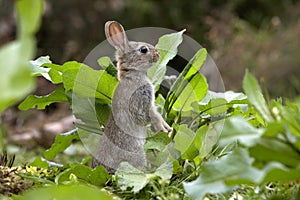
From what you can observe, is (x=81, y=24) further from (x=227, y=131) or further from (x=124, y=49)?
(x=227, y=131)

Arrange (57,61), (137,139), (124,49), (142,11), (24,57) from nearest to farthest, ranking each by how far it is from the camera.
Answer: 1. (24,57)
2. (137,139)
3. (124,49)
4. (57,61)
5. (142,11)

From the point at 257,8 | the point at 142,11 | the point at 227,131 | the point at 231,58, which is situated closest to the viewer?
the point at 227,131

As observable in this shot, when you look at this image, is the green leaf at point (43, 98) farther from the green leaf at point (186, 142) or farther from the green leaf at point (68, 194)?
the green leaf at point (68, 194)

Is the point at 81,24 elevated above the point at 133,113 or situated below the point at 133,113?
above

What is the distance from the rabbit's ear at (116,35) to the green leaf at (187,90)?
30 centimetres

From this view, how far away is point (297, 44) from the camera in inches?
248

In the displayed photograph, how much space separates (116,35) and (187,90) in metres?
0.36

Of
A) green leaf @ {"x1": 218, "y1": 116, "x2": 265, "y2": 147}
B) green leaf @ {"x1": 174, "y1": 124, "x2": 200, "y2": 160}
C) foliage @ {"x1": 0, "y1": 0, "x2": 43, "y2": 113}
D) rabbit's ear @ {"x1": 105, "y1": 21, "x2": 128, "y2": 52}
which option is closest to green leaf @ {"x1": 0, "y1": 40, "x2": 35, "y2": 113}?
foliage @ {"x1": 0, "y1": 0, "x2": 43, "y2": 113}

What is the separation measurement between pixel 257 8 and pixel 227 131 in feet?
19.9

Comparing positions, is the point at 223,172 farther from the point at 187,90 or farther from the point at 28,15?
the point at 187,90

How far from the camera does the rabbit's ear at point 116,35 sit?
2.24 metres

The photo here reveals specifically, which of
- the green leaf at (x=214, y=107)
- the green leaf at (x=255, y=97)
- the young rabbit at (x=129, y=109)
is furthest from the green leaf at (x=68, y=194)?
the green leaf at (x=214, y=107)

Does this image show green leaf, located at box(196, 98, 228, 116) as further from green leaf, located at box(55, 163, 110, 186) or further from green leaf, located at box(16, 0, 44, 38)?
green leaf, located at box(16, 0, 44, 38)

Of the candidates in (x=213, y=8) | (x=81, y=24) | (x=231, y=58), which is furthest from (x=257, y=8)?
(x=81, y=24)
